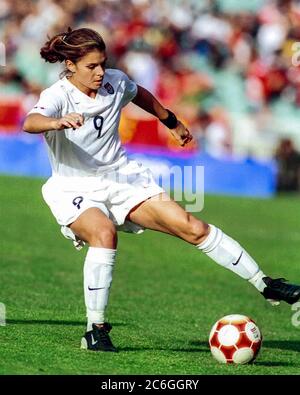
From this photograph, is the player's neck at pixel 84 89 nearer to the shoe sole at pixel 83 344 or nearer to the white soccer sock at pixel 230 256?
the white soccer sock at pixel 230 256

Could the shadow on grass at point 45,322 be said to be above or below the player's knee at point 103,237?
below

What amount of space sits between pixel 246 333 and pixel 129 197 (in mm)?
1350

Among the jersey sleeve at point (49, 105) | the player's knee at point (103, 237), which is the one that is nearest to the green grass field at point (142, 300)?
the player's knee at point (103, 237)

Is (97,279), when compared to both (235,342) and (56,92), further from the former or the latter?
(56,92)

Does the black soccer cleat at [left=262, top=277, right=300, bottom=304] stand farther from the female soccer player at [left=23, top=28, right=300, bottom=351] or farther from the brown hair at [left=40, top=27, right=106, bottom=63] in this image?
the brown hair at [left=40, top=27, right=106, bottom=63]

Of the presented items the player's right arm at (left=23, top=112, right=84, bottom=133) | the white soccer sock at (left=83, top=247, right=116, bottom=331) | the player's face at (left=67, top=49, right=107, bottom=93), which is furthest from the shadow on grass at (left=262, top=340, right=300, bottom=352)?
the player's right arm at (left=23, top=112, right=84, bottom=133)

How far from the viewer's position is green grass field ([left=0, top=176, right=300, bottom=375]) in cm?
709

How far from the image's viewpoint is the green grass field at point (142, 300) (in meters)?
7.09

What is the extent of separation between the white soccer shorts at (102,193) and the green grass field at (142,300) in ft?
3.19

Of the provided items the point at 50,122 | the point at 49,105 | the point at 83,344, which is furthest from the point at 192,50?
the point at 50,122

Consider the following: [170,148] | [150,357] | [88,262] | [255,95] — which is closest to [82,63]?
[88,262]

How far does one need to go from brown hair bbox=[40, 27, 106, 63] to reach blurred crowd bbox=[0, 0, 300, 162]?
17.3 m

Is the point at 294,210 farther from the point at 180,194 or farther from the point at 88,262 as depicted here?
the point at 88,262

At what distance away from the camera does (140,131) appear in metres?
23.4
